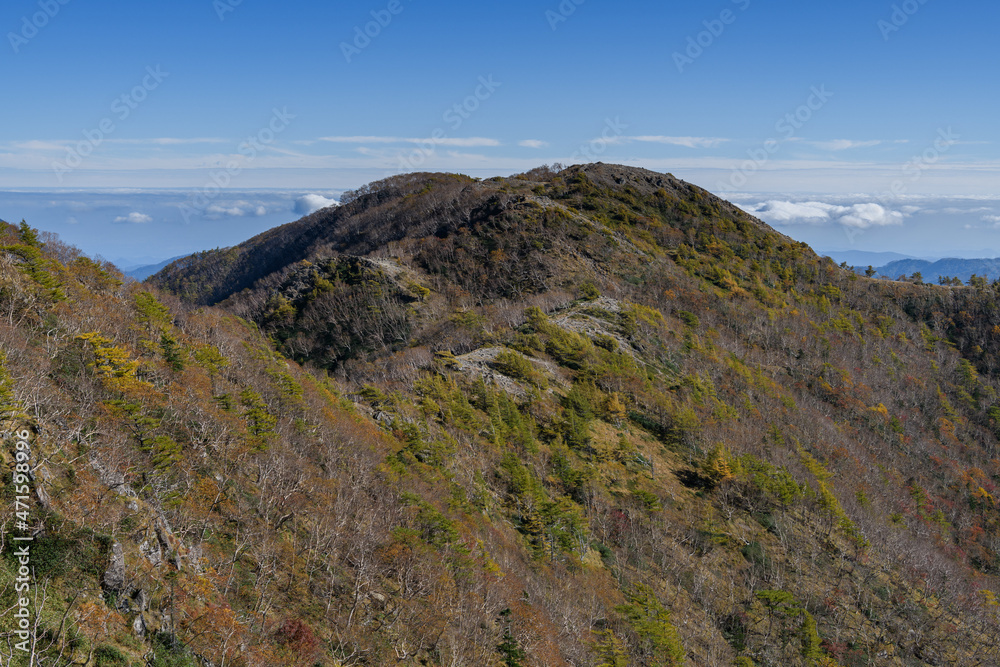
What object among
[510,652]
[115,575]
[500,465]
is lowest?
[510,652]

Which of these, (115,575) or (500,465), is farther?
(500,465)

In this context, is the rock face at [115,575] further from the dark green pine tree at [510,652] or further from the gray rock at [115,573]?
the dark green pine tree at [510,652]

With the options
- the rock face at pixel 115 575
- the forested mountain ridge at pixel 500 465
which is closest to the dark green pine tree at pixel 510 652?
the forested mountain ridge at pixel 500 465

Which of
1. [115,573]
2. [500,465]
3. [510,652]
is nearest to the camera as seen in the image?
[115,573]

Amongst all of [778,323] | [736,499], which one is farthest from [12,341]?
[778,323]

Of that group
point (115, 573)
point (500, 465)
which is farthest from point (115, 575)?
point (500, 465)

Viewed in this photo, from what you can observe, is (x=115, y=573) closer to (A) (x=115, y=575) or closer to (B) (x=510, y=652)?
(A) (x=115, y=575)

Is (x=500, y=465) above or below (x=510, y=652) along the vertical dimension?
above

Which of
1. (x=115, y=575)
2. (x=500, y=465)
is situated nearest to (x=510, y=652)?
(x=115, y=575)

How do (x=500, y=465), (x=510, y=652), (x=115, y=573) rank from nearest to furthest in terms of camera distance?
1. (x=115, y=573)
2. (x=510, y=652)
3. (x=500, y=465)
